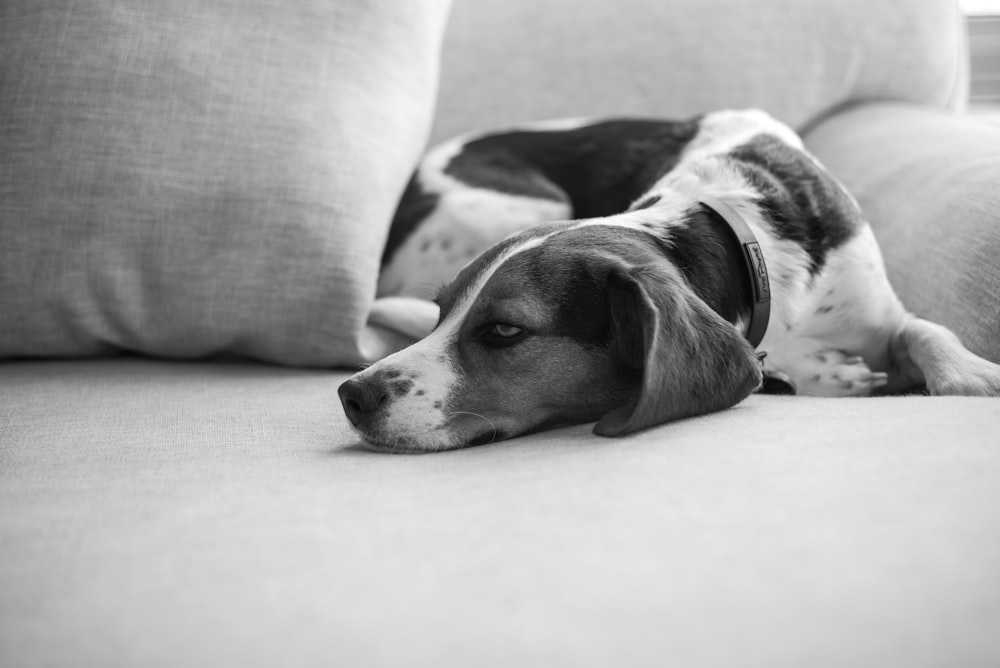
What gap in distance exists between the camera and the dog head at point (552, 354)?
1532 mm

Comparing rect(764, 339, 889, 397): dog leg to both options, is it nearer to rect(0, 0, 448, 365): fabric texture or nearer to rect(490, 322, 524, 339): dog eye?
rect(490, 322, 524, 339): dog eye

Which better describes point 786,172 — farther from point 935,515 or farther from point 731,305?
point 935,515

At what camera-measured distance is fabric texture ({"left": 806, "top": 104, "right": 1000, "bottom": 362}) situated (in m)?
1.89

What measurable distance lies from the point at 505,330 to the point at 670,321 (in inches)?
11.7

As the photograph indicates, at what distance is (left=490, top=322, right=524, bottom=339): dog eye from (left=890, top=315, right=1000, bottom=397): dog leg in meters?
0.80

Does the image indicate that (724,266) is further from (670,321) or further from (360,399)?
(360,399)

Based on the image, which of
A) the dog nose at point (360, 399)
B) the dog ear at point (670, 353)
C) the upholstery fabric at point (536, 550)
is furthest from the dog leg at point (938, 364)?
the dog nose at point (360, 399)

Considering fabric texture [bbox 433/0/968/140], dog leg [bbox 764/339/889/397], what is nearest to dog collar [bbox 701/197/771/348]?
dog leg [bbox 764/339/889/397]

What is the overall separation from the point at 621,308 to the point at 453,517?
2.02ft

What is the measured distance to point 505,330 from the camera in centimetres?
164

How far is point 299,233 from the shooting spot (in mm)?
2027

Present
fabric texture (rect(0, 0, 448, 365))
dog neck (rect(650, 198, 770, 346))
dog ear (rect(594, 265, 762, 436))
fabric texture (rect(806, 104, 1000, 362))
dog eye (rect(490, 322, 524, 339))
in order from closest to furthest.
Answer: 1. dog ear (rect(594, 265, 762, 436))
2. dog eye (rect(490, 322, 524, 339))
3. dog neck (rect(650, 198, 770, 346))
4. fabric texture (rect(806, 104, 1000, 362))
5. fabric texture (rect(0, 0, 448, 365))

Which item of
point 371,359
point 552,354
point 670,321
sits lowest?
point 371,359

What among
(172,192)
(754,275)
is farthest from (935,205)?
(172,192)
